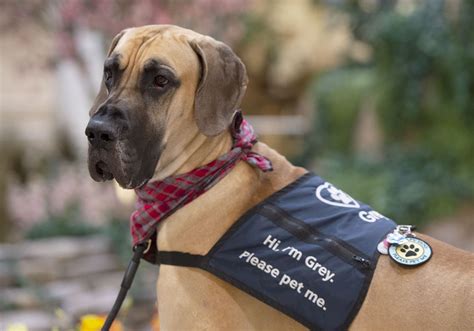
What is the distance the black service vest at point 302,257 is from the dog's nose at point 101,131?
0.39 meters

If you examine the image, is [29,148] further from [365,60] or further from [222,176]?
[222,176]

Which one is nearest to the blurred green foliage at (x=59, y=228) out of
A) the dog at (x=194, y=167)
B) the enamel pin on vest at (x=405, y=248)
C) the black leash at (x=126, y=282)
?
the black leash at (x=126, y=282)

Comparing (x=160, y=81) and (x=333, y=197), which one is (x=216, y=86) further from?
(x=333, y=197)

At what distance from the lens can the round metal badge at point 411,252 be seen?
1942 millimetres

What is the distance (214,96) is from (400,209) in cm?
479

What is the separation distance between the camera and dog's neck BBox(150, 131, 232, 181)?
210 centimetres

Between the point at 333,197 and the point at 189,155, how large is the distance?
18.0 inches

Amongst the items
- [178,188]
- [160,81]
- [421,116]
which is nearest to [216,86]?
[160,81]

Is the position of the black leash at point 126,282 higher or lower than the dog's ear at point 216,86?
lower

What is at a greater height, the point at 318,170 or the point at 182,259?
the point at 318,170

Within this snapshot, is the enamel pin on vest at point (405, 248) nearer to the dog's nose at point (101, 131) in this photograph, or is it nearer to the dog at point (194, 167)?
the dog at point (194, 167)

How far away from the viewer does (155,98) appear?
2.01 meters

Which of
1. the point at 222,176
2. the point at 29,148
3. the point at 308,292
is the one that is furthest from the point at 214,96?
the point at 29,148

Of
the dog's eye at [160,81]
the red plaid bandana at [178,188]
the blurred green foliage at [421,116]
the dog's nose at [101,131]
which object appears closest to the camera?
the dog's nose at [101,131]
